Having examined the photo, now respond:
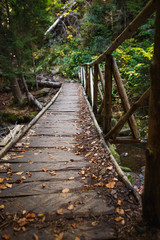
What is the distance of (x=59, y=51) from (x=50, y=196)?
1659 centimetres

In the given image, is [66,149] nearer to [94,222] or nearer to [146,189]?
[94,222]

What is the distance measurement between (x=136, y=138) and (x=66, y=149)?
1361 millimetres

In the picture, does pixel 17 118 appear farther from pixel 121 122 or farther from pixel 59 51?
pixel 59 51

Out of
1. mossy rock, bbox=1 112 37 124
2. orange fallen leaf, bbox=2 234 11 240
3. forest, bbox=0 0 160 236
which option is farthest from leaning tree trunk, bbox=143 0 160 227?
mossy rock, bbox=1 112 37 124

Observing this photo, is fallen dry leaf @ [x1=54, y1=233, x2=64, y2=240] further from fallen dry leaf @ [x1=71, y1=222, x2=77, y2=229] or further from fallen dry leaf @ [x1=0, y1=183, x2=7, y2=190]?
fallen dry leaf @ [x1=0, y1=183, x2=7, y2=190]

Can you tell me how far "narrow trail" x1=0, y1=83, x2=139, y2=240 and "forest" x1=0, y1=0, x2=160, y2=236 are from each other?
8.88 ft

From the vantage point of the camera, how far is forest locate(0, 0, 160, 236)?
258 inches

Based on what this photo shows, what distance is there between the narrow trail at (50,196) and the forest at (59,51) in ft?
8.88

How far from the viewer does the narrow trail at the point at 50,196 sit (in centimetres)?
135

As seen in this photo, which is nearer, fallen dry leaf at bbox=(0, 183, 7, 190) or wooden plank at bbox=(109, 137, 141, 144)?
fallen dry leaf at bbox=(0, 183, 7, 190)

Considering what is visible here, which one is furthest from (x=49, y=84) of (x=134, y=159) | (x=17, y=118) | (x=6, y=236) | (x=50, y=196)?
(x=6, y=236)

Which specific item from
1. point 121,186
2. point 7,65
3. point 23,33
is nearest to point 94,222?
point 121,186

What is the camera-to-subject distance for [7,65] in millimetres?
8555

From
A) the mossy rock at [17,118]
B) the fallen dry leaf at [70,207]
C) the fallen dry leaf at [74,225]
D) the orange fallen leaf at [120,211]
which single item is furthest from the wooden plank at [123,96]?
Result: the mossy rock at [17,118]
